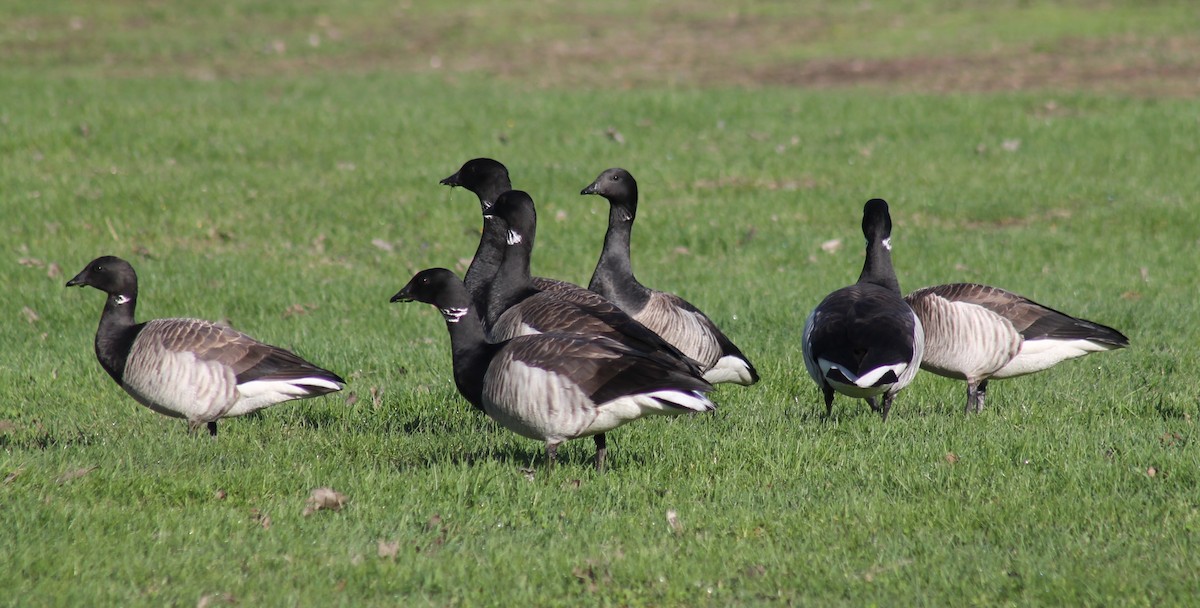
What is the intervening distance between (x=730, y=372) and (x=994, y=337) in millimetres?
2188

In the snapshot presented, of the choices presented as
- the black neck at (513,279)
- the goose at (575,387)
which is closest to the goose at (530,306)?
the black neck at (513,279)

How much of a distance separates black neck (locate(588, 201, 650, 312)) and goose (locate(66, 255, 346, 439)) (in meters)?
3.08

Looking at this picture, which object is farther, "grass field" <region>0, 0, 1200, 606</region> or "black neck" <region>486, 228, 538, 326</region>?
"black neck" <region>486, 228, 538, 326</region>

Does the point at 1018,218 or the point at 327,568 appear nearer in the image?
the point at 327,568

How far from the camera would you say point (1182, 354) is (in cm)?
1166

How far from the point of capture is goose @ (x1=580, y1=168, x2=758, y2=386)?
1059cm

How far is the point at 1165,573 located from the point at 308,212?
44.1 feet

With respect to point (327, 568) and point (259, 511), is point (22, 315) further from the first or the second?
point (327, 568)

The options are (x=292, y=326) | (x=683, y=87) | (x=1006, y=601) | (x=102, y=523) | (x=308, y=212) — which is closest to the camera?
(x=1006, y=601)

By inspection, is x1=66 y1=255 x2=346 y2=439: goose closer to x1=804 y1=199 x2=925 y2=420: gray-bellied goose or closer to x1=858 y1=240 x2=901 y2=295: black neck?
x1=804 y1=199 x2=925 y2=420: gray-bellied goose

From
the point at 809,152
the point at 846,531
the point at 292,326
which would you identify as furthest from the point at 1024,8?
the point at 846,531

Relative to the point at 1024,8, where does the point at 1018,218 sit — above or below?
below

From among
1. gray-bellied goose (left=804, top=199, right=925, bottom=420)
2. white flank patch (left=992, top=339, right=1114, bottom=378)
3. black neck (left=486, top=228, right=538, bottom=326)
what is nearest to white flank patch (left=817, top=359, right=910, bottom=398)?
gray-bellied goose (left=804, top=199, right=925, bottom=420)

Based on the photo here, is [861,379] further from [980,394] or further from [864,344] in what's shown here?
[980,394]
